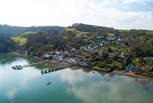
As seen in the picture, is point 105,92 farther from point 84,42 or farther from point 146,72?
point 84,42

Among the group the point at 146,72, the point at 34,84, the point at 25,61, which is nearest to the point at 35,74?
the point at 34,84

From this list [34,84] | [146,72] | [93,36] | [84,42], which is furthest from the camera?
[93,36]

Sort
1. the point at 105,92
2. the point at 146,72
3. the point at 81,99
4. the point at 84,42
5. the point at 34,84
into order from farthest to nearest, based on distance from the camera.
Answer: the point at 84,42
the point at 146,72
the point at 34,84
the point at 105,92
the point at 81,99

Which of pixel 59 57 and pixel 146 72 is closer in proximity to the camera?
pixel 146 72

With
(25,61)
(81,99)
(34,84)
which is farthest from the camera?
(25,61)

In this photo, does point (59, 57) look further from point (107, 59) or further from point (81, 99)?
point (81, 99)

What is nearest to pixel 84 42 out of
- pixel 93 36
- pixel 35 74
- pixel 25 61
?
pixel 93 36
